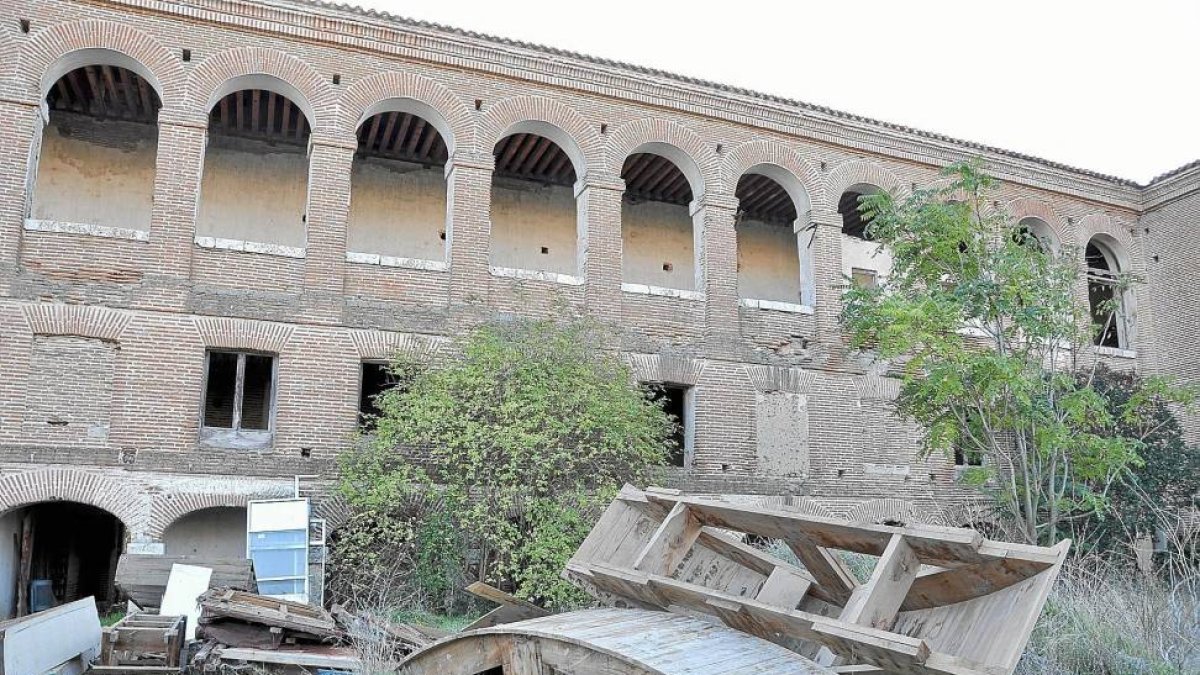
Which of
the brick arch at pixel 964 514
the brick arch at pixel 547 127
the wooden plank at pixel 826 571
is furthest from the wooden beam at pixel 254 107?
the brick arch at pixel 964 514

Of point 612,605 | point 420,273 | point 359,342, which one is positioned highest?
point 420,273

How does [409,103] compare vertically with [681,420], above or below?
above

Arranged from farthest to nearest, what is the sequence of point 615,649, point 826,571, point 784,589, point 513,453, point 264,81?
point 264,81, point 513,453, point 784,589, point 826,571, point 615,649

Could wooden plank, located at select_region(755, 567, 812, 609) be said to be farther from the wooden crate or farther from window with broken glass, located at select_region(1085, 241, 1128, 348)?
window with broken glass, located at select_region(1085, 241, 1128, 348)

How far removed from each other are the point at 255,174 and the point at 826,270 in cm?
1067

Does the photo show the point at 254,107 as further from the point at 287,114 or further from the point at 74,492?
the point at 74,492

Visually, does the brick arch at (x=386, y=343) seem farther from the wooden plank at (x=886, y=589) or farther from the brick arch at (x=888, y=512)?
the wooden plank at (x=886, y=589)

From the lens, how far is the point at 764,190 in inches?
784

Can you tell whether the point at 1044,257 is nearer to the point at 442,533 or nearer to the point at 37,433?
the point at 442,533

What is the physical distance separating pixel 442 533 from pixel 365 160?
26.7ft

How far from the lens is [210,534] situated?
14062 mm

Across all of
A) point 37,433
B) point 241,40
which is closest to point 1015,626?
point 37,433

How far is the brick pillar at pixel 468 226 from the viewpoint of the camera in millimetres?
15164

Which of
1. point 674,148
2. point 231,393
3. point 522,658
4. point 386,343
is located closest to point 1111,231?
point 674,148
